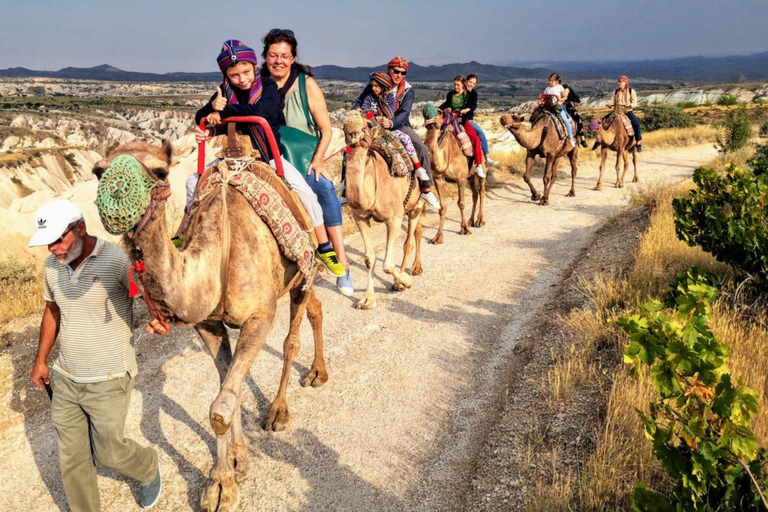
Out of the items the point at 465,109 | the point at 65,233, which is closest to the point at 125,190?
the point at 65,233

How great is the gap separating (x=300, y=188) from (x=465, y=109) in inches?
314

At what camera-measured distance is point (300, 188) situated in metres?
4.46

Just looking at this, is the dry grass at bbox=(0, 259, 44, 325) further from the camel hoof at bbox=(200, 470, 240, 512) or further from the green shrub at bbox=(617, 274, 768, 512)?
the green shrub at bbox=(617, 274, 768, 512)

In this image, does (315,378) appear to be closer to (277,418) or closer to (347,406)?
(347,406)

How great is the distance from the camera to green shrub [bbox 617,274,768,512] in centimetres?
236

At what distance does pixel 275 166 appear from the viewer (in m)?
4.29

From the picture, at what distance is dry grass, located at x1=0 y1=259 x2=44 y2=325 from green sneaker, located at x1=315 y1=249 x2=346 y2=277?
15.2ft

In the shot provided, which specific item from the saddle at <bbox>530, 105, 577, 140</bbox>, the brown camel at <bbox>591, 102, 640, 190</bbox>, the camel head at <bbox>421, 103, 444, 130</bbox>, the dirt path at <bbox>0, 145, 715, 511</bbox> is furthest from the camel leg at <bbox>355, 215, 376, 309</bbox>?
the brown camel at <bbox>591, 102, 640, 190</bbox>

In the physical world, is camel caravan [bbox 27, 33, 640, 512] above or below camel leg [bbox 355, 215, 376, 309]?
above

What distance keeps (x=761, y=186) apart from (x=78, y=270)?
6.15m

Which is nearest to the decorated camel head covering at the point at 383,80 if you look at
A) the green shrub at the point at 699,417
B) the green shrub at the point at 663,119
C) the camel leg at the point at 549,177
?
the green shrub at the point at 699,417

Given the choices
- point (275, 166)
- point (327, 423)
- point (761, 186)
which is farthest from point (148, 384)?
point (761, 186)

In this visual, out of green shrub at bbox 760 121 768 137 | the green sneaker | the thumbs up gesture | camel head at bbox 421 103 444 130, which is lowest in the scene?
green shrub at bbox 760 121 768 137

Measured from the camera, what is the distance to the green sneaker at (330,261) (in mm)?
4844
